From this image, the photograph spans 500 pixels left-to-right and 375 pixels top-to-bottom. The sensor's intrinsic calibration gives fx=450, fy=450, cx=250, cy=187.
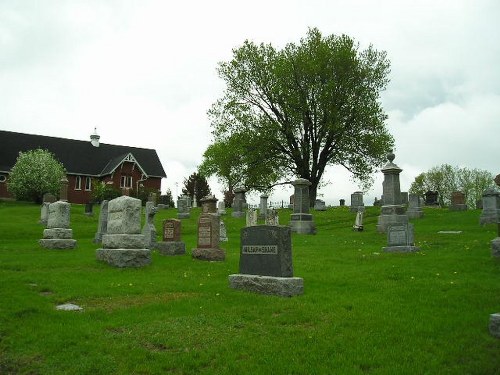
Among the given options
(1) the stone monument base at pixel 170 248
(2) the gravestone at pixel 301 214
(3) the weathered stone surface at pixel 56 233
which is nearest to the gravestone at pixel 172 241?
(1) the stone monument base at pixel 170 248

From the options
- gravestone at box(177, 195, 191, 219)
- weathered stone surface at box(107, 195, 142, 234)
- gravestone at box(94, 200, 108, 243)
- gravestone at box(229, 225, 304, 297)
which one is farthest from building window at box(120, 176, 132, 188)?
gravestone at box(229, 225, 304, 297)

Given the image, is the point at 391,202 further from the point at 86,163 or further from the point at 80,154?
the point at 80,154

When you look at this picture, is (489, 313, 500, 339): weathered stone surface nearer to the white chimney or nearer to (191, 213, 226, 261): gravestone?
(191, 213, 226, 261): gravestone

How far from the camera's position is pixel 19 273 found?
1095 cm

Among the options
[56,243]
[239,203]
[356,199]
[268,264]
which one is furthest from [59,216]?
[356,199]

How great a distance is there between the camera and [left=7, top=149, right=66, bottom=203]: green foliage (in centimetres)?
4556

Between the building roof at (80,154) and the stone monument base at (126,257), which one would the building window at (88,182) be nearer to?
the building roof at (80,154)

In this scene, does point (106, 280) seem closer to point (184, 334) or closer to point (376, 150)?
point (184, 334)

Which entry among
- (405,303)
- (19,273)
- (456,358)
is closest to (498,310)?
(405,303)

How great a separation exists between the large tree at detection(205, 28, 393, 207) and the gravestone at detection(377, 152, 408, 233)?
13277mm

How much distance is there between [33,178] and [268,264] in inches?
1679

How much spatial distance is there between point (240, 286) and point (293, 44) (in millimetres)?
32075

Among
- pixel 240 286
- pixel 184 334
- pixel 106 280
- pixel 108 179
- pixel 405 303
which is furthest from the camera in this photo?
pixel 108 179

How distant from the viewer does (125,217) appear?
12.9 meters
